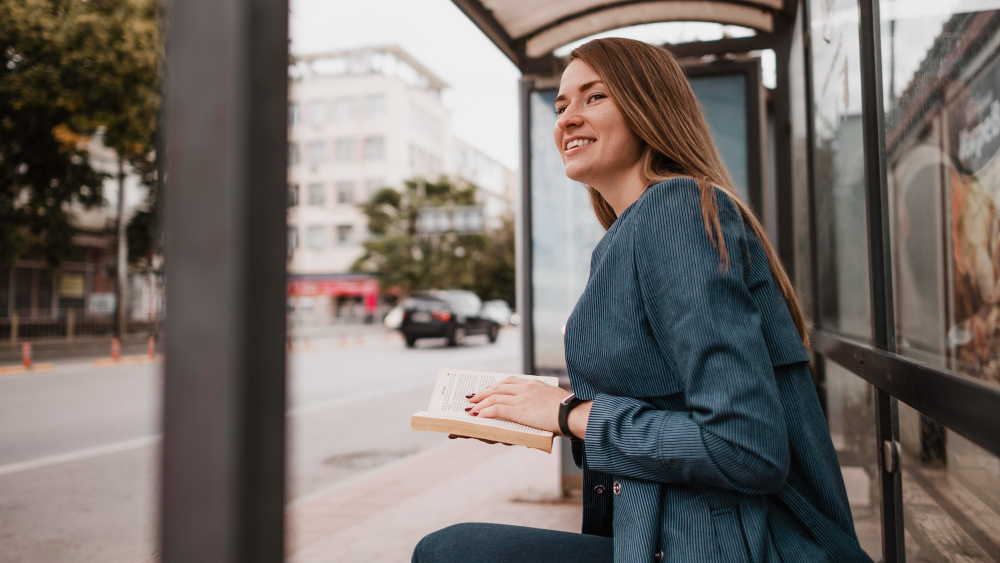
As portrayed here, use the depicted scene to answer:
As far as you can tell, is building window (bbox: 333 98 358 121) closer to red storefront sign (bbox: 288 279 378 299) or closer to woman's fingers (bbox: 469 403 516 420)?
red storefront sign (bbox: 288 279 378 299)

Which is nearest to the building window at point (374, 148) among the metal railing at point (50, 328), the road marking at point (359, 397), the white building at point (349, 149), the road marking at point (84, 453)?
the white building at point (349, 149)

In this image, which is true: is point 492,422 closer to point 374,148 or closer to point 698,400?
point 698,400

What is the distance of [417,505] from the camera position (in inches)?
182

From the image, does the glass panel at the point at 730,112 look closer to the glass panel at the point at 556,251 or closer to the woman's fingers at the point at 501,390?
the glass panel at the point at 556,251

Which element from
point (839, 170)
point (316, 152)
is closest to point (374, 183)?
point (316, 152)

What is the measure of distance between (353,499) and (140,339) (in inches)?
791

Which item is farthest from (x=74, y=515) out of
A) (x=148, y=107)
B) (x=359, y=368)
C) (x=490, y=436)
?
(x=148, y=107)

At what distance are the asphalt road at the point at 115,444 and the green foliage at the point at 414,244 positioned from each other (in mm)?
23191

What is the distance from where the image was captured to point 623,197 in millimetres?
Result: 1638

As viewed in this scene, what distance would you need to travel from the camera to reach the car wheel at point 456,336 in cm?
2014

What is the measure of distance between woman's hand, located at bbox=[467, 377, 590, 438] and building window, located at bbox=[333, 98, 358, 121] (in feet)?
168

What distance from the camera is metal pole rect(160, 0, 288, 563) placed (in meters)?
1.02

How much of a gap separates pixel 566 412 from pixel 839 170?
7.07ft

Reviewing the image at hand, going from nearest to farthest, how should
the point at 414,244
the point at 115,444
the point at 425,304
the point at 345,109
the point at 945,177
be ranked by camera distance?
the point at 945,177 < the point at 115,444 < the point at 425,304 < the point at 414,244 < the point at 345,109
